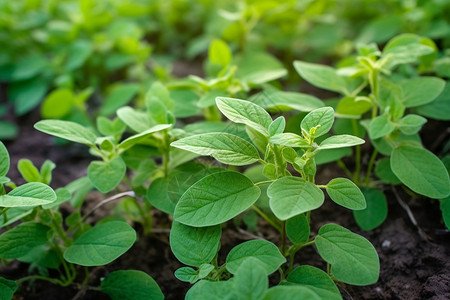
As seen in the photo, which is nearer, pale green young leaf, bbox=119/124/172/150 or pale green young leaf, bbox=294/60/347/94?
pale green young leaf, bbox=119/124/172/150

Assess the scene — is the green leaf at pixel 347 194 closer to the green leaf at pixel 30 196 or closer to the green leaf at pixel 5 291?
the green leaf at pixel 30 196

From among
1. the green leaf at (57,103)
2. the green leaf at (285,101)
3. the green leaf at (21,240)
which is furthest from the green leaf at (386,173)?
the green leaf at (57,103)

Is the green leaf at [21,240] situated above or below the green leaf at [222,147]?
below

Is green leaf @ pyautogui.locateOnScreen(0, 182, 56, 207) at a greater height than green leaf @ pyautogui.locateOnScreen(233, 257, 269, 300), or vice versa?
green leaf @ pyautogui.locateOnScreen(0, 182, 56, 207)

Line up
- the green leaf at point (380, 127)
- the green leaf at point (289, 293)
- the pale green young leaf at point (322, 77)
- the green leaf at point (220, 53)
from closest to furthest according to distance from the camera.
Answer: the green leaf at point (289, 293)
the green leaf at point (380, 127)
the pale green young leaf at point (322, 77)
the green leaf at point (220, 53)

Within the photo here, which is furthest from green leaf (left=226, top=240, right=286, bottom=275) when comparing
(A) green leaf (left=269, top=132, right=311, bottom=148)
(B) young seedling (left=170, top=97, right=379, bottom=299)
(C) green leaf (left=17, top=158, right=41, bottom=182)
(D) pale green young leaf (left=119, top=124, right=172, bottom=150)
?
(C) green leaf (left=17, top=158, right=41, bottom=182)

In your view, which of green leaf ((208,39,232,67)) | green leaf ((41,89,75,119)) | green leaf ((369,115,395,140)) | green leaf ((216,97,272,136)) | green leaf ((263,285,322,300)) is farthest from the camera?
green leaf ((41,89,75,119))

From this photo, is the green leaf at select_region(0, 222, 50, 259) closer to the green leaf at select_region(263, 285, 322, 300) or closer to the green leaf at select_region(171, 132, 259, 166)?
the green leaf at select_region(171, 132, 259, 166)

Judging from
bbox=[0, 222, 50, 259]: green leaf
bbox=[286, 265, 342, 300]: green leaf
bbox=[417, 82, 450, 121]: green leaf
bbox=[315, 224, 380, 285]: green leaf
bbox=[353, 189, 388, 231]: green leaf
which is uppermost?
bbox=[417, 82, 450, 121]: green leaf

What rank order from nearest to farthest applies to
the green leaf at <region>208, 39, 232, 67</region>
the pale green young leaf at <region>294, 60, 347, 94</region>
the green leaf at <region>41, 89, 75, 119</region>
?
the pale green young leaf at <region>294, 60, 347, 94</region>
the green leaf at <region>208, 39, 232, 67</region>
the green leaf at <region>41, 89, 75, 119</region>
